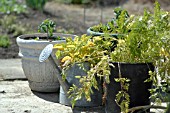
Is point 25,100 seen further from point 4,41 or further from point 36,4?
point 36,4

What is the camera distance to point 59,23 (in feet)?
30.0

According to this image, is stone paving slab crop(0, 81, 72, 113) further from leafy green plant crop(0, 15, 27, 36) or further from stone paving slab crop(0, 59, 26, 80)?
leafy green plant crop(0, 15, 27, 36)

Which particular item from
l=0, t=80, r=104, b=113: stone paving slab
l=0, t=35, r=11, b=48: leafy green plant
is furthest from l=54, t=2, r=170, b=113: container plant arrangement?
l=0, t=35, r=11, b=48: leafy green plant

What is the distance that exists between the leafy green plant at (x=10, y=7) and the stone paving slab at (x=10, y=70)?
2.66 m

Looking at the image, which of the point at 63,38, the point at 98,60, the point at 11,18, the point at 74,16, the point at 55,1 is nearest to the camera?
the point at 98,60

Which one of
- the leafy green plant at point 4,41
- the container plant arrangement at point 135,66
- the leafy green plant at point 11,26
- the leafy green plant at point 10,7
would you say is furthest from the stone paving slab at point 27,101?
the leafy green plant at point 10,7

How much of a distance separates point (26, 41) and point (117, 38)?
90 cm

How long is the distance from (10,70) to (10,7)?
370 centimetres

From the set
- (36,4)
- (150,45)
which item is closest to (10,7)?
(36,4)

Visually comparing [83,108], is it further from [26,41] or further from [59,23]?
[59,23]

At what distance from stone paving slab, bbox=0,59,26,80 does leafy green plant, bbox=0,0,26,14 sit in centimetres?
266

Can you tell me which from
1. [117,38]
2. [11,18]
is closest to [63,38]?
[117,38]

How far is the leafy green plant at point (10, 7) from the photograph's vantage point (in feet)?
31.0

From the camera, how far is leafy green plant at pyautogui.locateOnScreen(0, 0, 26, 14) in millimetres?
9447
